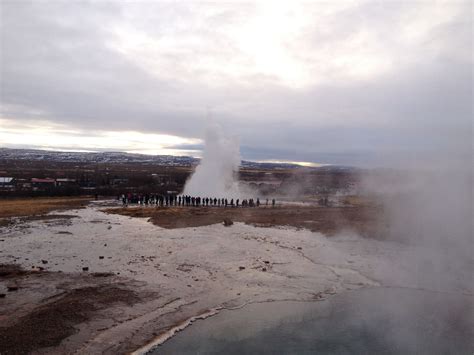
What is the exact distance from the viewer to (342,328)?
8641 mm

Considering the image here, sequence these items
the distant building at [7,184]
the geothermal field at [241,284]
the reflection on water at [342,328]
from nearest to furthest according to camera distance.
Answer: the reflection on water at [342,328] < the geothermal field at [241,284] < the distant building at [7,184]

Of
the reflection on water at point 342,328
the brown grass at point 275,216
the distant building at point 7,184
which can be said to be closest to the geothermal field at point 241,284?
the reflection on water at point 342,328

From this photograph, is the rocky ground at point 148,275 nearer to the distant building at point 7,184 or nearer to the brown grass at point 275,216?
the brown grass at point 275,216

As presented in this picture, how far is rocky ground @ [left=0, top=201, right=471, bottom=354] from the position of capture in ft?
26.7

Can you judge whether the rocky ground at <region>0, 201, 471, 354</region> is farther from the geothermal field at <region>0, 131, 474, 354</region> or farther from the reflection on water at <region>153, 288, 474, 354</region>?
the reflection on water at <region>153, 288, 474, 354</region>

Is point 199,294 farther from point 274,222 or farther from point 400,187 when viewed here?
point 400,187

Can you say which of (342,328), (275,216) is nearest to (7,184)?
(275,216)

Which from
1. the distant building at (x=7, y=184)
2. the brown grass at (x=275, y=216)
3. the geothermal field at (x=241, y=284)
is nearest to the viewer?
the geothermal field at (x=241, y=284)

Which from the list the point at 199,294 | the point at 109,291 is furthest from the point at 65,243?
the point at 199,294

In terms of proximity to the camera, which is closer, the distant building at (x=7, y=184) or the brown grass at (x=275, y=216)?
the brown grass at (x=275, y=216)

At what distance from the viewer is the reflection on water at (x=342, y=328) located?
7.71 m

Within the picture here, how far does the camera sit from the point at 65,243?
15938 millimetres

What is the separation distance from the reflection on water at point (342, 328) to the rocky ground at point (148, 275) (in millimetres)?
545

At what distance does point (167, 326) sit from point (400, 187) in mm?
23454
